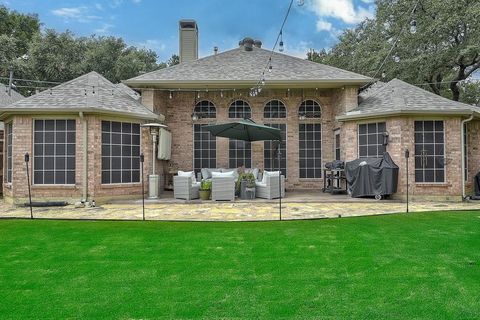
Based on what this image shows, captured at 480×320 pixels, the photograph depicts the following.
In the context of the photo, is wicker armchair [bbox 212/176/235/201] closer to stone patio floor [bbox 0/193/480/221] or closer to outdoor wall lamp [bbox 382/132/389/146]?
stone patio floor [bbox 0/193/480/221]

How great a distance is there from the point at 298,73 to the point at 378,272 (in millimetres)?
9603

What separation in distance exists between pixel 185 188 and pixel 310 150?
17.0 ft

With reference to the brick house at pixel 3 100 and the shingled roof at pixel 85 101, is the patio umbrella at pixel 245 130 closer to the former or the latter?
the shingled roof at pixel 85 101

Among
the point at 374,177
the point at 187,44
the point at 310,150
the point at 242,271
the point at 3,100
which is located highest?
the point at 187,44

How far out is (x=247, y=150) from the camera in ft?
43.4

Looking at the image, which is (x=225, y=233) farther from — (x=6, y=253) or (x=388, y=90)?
(x=388, y=90)

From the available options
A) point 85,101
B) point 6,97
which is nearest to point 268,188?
point 85,101

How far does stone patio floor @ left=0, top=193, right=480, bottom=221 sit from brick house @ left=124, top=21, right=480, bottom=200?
91.0 inches

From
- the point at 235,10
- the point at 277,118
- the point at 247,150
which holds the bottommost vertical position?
the point at 247,150

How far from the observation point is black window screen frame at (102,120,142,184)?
33.9ft

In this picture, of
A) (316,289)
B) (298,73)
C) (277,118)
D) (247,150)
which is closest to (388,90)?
(298,73)

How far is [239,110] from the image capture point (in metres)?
13.2

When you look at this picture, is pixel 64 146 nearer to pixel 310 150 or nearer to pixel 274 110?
pixel 274 110

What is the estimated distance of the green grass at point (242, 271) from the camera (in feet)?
10.3
